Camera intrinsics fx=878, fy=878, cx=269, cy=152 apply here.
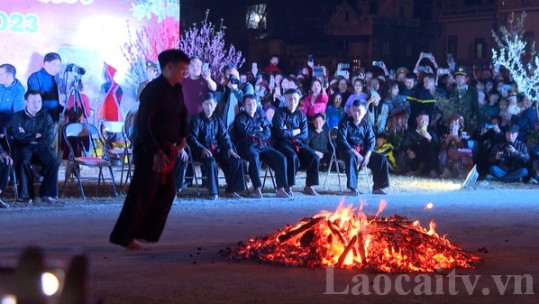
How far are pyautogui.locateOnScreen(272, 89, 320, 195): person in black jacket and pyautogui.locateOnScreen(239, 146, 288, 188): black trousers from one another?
11.1 inches

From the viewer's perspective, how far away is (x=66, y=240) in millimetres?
8258

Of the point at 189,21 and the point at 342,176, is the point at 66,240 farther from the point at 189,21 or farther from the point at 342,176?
the point at 189,21

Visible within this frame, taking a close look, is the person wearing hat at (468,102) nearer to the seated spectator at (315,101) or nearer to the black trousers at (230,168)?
the seated spectator at (315,101)

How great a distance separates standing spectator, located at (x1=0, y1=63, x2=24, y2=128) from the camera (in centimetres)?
1259

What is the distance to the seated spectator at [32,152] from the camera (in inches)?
441

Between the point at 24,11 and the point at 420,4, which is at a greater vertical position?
the point at 420,4

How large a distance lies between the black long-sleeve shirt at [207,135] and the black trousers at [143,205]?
4719 mm

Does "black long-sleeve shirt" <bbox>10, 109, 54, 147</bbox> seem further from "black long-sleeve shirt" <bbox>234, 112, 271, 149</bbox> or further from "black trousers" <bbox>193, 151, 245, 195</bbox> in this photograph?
"black long-sleeve shirt" <bbox>234, 112, 271, 149</bbox>

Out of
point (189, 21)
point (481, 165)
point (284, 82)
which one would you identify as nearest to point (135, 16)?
point (284, 82)

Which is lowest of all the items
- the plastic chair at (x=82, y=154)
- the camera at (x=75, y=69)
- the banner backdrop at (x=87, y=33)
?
the plastic chair at (x=82, y=154)

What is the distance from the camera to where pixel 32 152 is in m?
11.3

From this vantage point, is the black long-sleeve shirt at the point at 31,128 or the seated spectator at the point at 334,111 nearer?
the black long-sleeve shirt at the point at 31,128

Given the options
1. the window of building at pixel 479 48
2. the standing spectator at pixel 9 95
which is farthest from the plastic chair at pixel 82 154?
the window of building at pixel 479 48

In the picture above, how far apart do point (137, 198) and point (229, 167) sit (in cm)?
505
